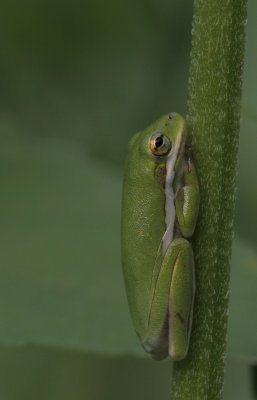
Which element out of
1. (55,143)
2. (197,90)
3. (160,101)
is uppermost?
(160,101)

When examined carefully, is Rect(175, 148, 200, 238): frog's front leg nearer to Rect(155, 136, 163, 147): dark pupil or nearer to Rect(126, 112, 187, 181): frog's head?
Rect(126, 112, 187, 181): frog's head

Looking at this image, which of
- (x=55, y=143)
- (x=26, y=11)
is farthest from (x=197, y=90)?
(x=26, y=11)

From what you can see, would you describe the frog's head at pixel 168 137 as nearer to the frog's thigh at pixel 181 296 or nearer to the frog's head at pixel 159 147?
the frog's head at pixel 159 147

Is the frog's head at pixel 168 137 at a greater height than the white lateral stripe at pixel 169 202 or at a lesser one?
greater

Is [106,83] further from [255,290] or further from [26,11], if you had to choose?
[255,290]

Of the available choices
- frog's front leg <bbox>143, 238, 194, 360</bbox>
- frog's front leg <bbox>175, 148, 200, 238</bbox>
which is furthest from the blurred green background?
frog's front leg <bbox>175, 148, 200, 238</bbox>

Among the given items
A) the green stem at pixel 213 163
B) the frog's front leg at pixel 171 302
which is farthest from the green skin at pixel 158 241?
the green stem at pixel 213 163

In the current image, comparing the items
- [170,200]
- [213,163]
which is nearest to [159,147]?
[170,200]
